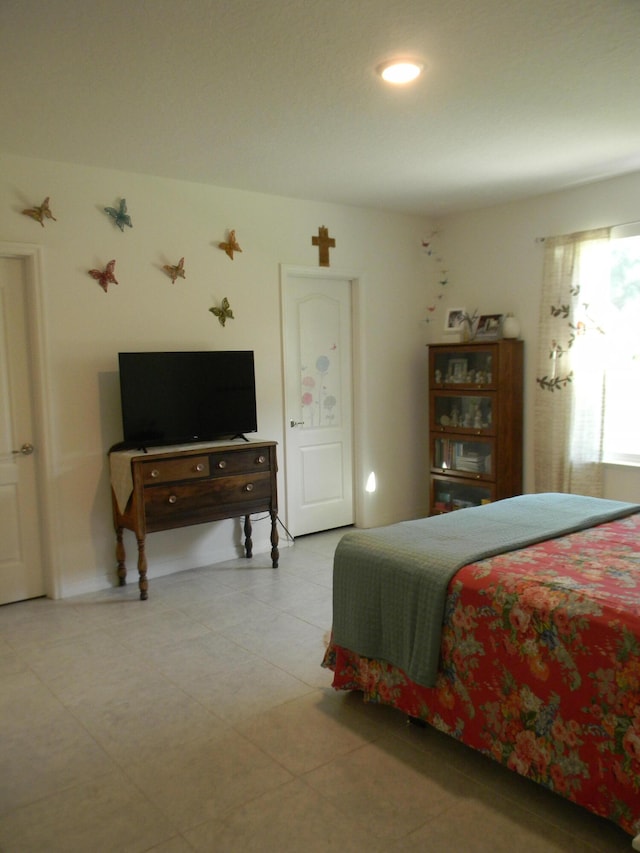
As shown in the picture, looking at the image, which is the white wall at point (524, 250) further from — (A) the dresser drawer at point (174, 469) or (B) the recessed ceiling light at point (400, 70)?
(A) the dresser drawer at point (174, 469)

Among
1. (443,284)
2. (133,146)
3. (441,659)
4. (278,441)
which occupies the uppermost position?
(133,146)

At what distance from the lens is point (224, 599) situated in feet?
12.9

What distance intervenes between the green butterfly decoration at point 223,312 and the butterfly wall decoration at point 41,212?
46.2 inches

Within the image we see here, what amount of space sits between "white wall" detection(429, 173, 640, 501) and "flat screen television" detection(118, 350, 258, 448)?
2.02 metres

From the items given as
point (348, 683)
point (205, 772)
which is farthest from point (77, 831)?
point (348, 683)

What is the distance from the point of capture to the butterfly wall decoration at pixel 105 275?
404 centimetres

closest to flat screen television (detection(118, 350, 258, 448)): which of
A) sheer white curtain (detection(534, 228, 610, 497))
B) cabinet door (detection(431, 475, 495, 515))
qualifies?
cabinet door (detection(431, 475, 495, 515))

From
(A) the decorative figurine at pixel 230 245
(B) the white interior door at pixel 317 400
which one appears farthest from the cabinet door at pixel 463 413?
(A) the decorative figurine at pixel 230 245

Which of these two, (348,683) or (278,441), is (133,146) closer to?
(278,441)

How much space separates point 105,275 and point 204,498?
4.87 ft

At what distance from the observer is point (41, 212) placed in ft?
12.5

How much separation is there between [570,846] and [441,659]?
0.63m

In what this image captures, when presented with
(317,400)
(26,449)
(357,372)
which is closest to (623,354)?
(357,372)

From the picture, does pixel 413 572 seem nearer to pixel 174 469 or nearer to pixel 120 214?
pixel 174 469
